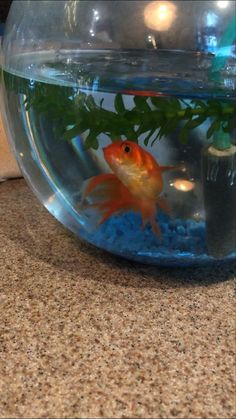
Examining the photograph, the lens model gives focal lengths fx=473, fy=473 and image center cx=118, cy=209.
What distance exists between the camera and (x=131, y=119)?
501 millimetres

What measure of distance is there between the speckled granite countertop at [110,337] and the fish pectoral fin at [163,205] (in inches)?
4.8

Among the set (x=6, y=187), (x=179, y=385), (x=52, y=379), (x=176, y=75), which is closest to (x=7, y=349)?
(x=52, y=379)

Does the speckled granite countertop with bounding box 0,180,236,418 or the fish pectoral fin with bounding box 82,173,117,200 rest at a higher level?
the fish pectoral fin with bounding box 82,173,117,200

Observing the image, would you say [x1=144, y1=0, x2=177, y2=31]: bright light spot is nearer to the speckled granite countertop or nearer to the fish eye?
the fish eye

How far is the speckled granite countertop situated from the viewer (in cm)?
43

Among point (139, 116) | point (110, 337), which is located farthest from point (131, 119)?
point (110, 337)

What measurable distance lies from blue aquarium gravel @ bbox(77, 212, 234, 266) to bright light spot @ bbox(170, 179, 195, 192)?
37mm

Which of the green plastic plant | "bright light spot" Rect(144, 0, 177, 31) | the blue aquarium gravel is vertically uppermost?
"bright light spot" Rect(144, 0, 177, 31)

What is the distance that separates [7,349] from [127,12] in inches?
15.7

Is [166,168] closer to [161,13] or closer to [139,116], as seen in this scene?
[139,116]

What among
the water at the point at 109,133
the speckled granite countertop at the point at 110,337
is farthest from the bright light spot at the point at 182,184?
the speckled granite countertop at the point at 110,337

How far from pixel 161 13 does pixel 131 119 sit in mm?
125

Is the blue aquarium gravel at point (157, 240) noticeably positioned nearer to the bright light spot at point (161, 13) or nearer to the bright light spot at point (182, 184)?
the bright light spot at point (182, 184)

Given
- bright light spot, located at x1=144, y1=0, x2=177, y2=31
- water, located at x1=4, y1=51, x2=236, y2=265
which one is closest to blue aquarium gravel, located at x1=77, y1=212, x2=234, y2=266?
water, located at x1=4, y1=51, x2=236, y2=265
